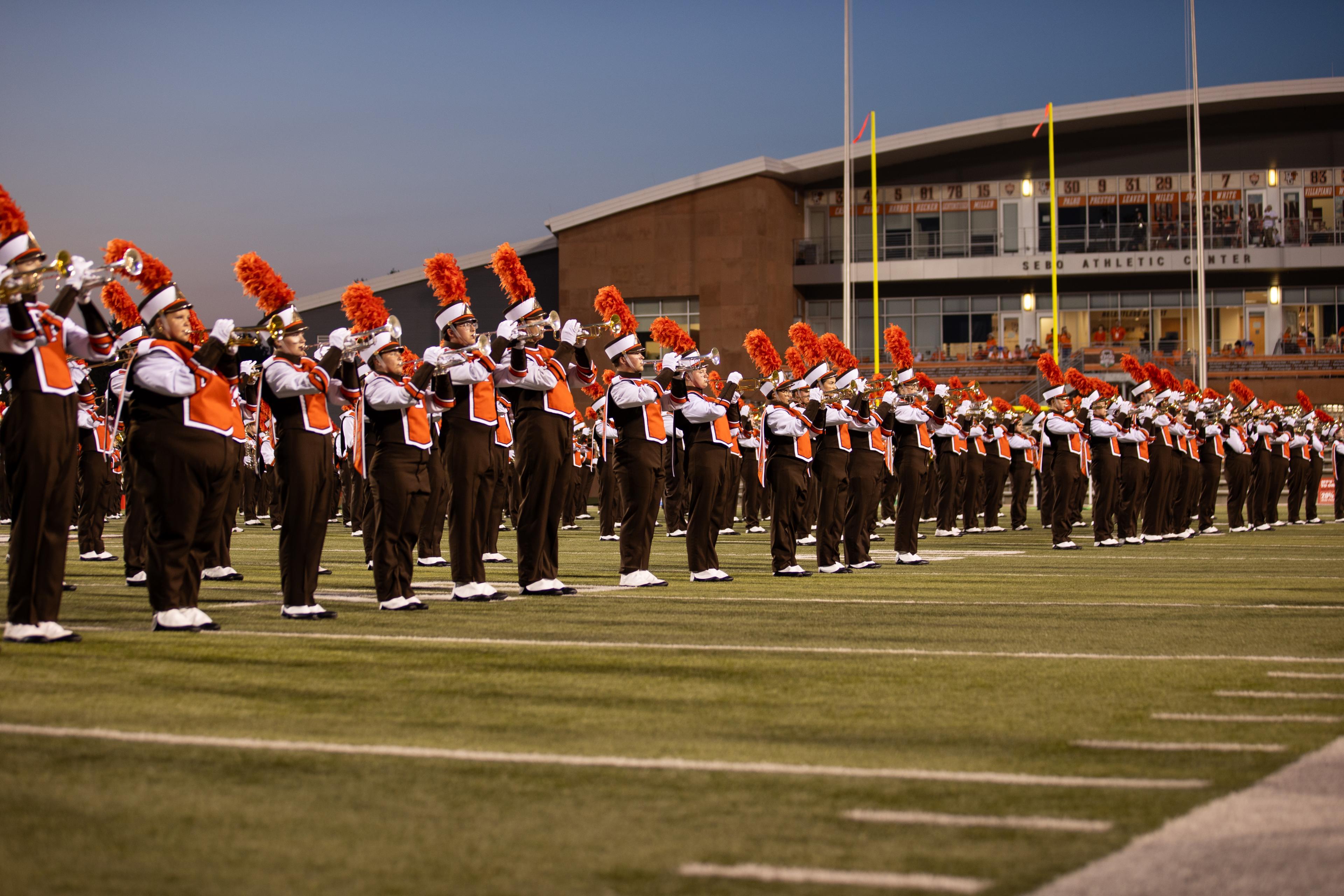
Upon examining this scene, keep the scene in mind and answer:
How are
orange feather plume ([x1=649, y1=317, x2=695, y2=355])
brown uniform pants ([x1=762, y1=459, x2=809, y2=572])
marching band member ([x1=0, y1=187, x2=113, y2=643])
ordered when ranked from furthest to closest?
brown uniform pants ([x1=762, y1=459, x2=809, y2=572])
orange feather plume ([x1=649, y1=317, x2=695, y2=355])
marching band member ([x1=0, y1=187, x2=113, y2=643])

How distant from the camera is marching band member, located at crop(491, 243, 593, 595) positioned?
9773 mm

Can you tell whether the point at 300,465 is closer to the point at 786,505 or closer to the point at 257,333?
the point at 257,333

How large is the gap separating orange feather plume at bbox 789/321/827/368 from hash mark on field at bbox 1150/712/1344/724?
866 centimetres

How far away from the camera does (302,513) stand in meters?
8.23

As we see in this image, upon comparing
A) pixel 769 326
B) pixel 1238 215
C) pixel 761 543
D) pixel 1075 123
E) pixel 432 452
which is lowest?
pixel 761 543

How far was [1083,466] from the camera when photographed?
739 inches

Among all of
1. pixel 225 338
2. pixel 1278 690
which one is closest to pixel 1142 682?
pixel 1278 690

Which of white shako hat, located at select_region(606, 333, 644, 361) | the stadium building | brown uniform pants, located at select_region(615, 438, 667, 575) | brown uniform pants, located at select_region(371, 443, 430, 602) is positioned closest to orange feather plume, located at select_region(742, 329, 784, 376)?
white shako hat, located at select_region(606, 333, 644, 361)

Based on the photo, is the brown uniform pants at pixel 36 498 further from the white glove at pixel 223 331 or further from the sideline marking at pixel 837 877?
the sideline marking at pixel 837 877

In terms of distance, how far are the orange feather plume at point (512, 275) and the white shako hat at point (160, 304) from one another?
119 inches

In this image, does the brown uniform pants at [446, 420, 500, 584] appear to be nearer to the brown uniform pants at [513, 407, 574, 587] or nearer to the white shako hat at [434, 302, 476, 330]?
the brown uniform pants at [513, 407, 574, 587]

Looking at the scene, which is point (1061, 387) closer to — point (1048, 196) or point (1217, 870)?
point (1217, 870)

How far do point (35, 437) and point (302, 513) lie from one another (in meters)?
1.78

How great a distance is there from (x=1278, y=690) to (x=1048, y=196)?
47149mm
